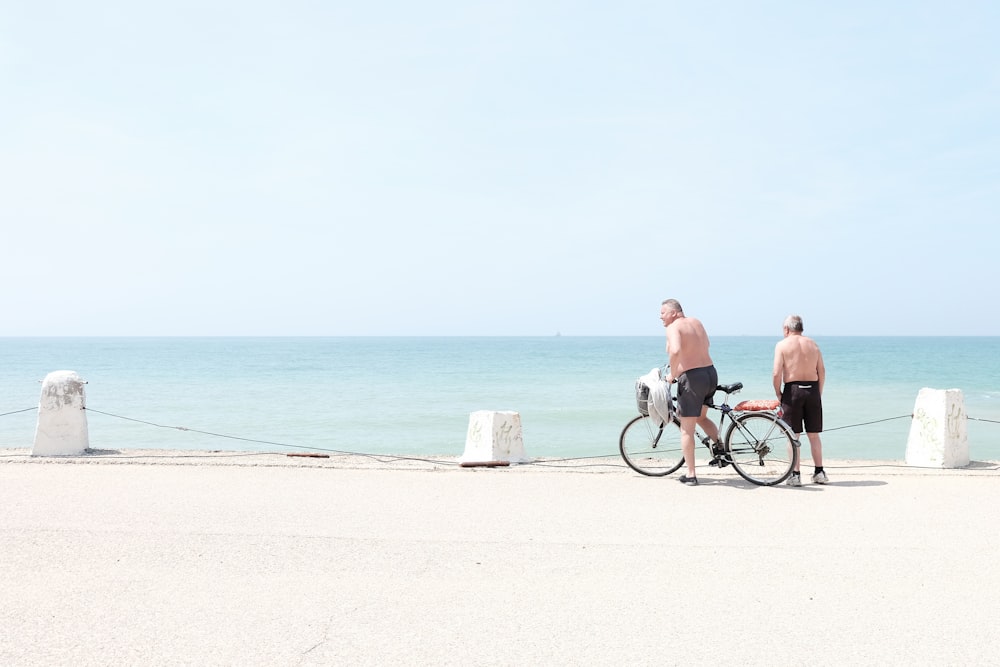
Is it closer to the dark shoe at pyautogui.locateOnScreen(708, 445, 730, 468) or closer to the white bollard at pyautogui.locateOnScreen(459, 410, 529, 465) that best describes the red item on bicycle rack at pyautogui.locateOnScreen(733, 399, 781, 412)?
the dark shoe at pyautogui.locateOnScreen(708, 445, 730, 468)

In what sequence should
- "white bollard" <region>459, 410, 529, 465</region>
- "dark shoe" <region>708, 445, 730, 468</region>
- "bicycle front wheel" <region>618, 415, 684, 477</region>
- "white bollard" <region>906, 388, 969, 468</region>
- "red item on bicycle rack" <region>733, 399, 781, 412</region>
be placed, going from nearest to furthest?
"dark shoe" <region>708, 445, 730, 468</region>, "red item on bicycle rack" <region>733, 399, 781, 412</region>, "bicycle front wheel" <region>618, 415, 684, 477</region>, "white bollard" <region>906, 388, 969, 468</region>, "white bollard" <region>459, 410, 529, 465</region>

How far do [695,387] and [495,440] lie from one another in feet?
8.41

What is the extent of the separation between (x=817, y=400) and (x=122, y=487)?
7.02 m

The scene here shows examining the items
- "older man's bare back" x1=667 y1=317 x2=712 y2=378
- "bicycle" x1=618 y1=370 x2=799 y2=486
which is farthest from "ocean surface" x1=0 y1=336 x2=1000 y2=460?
"older man's bare back" x1=667 y1=317 x2=712 y2=378

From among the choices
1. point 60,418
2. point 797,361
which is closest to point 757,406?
point 797,361

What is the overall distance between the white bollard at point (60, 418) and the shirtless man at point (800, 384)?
8.18 meters

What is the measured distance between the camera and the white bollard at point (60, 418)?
9938 millimetres

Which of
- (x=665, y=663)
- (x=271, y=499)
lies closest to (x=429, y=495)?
(x=271, y=499)

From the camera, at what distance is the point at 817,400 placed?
8.34m

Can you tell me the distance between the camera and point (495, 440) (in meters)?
9.58

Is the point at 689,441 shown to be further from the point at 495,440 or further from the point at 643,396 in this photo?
the point at 495,440

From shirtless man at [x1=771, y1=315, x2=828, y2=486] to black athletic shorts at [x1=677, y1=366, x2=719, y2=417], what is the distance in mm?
670

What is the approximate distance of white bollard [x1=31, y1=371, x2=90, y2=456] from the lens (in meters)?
9.94

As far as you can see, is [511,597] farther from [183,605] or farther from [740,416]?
[740,416]
